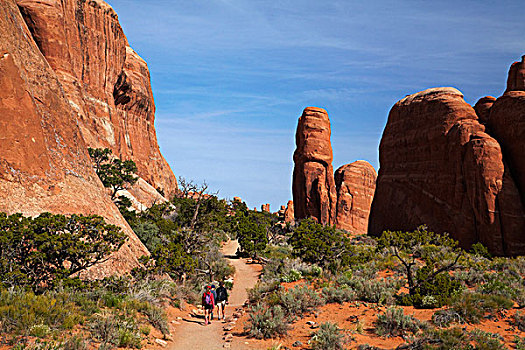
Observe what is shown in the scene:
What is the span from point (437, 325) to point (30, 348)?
434 inches

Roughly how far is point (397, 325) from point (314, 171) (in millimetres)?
49930

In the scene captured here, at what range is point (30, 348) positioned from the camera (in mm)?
8531

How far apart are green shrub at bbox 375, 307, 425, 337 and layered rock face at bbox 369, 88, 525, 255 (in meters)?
21.7

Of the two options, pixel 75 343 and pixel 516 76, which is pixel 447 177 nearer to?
pixel 516 76

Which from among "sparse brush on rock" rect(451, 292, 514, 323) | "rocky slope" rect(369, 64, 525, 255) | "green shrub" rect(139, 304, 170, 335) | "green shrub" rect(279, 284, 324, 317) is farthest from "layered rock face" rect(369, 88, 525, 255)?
"green shrub" rect(139, 304, 170, 335)

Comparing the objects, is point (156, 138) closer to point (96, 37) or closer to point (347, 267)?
point (96, 37)

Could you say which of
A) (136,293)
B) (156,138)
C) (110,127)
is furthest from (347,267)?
(156,138)

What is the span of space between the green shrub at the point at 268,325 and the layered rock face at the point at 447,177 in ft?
76.7

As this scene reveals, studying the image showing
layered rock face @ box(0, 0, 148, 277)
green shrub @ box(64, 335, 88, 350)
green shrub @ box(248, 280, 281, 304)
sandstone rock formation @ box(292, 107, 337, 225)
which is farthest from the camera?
sandstone rock formation @ box(292, 107, 337, 225)

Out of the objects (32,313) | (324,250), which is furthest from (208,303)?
(324,250)

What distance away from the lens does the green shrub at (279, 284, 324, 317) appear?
14.4m

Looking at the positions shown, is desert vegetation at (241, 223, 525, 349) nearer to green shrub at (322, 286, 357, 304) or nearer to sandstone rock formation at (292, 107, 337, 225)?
green shrub at (322, 286, 357, 304)

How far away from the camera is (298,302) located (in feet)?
47.6

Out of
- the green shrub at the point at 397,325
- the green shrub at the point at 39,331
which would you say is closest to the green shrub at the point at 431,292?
the green shrub at the point at 397,325
